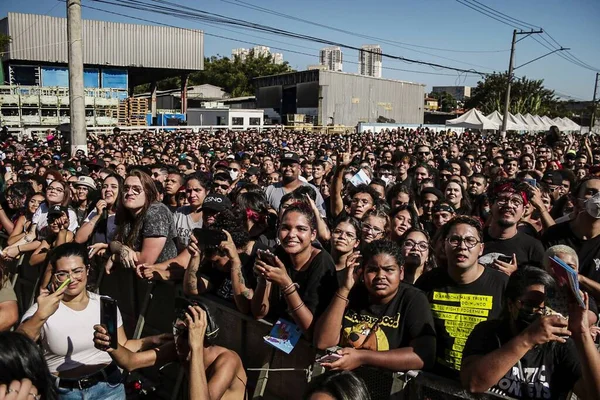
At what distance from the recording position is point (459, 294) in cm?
323

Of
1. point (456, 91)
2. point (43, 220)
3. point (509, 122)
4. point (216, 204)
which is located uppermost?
point (456, 91)

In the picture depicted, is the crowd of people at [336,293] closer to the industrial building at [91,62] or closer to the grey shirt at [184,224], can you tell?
the grey shirt at [184,224]

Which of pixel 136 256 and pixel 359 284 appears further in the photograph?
pixel 136 256

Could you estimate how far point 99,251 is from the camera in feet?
16.8

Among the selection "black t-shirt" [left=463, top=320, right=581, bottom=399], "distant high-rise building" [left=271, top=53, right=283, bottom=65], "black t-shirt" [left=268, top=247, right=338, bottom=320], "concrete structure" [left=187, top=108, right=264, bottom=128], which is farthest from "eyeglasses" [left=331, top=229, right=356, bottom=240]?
"distant high-rise building" [left=271, top=53, right=283, bottom=65]

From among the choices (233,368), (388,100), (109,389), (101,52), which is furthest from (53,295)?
(388,100)

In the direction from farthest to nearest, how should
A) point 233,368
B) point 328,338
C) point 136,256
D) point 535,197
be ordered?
1. point 535,197
2. point 136,256
3. point 233,368
4. point 328,338

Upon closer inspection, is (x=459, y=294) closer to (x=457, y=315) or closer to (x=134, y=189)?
(x=457, y=315)

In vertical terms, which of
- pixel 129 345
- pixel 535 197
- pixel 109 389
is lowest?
pixel 109 389

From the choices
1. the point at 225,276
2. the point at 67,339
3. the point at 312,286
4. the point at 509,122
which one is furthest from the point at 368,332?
the point at 509,122

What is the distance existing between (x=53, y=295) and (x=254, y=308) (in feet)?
4.32

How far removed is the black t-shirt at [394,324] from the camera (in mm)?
2943

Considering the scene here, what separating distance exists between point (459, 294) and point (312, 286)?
37.9 inches

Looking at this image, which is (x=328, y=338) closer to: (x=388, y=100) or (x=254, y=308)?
(x=254, y=308)
